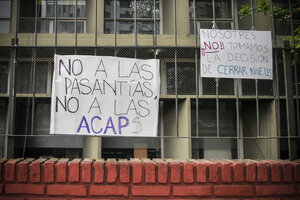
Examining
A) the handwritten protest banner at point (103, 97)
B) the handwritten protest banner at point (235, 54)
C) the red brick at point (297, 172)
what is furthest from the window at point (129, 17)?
the red brick at point (297, 172)

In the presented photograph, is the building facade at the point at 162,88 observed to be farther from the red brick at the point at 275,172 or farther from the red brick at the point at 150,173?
the red brick at the point at 150,173

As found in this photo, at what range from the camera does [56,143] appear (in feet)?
21.1

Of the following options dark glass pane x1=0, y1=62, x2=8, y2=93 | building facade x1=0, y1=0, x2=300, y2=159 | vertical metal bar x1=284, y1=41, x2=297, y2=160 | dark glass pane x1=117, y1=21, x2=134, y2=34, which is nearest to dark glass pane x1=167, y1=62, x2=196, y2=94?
building facade x1=0, y1=0, x2=300, y2=159

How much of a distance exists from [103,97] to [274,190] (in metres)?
1.84

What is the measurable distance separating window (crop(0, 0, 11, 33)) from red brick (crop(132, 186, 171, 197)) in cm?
594

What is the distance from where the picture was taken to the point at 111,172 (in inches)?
96.9

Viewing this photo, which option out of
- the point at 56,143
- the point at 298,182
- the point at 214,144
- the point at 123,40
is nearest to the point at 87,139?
the point at 56,143

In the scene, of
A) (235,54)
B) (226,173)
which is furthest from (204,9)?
(226,173)

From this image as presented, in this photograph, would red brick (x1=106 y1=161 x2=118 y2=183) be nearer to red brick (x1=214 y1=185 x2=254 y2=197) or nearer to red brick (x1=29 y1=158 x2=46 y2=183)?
red brick (x1=29 y1=158 x2=46 y2=183)

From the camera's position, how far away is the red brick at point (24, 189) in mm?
2412

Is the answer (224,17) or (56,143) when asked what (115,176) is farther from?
(224,17)

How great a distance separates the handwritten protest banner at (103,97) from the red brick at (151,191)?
0.56 meters

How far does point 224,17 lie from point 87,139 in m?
4.54

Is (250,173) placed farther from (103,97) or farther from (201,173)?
(103,97)
